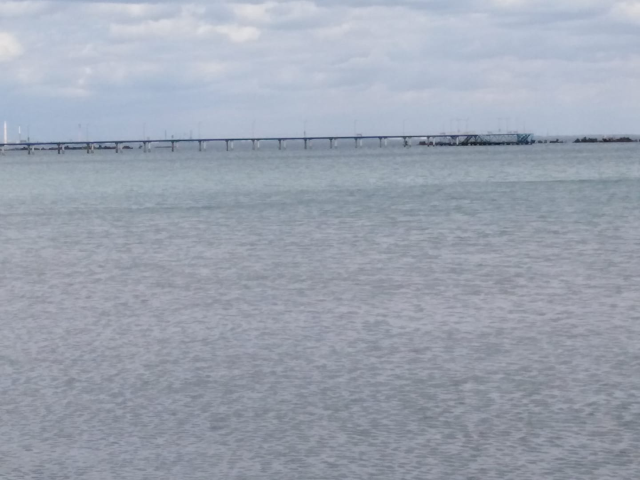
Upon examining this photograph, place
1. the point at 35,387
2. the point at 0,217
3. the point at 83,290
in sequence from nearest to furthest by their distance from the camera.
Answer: the point at 35,387 < the point at 83,290 < the point at 0,217

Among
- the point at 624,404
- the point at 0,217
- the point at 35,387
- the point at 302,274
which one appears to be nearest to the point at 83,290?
the point at 302,274

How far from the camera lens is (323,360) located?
13.1m

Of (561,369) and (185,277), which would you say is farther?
(185,277)

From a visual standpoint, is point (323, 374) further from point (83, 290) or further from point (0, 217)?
point (0, 217)

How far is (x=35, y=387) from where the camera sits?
11891 mm

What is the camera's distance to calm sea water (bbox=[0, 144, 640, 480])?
9.16m

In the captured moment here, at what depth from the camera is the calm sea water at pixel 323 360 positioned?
9164mm

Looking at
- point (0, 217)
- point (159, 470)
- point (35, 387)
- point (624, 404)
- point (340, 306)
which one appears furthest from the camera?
point (0, 217)

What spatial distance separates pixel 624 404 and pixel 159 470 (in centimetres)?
443

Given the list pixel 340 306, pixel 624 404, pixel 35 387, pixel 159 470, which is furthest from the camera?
pixel 340 306

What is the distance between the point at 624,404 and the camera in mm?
10711

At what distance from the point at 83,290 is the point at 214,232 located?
48.9 feet

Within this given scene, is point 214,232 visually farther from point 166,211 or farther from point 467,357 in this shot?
point 467,357

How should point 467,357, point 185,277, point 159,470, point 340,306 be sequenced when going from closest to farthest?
point 159,470 → point 467,357 → point 340,306 → point 185,277
